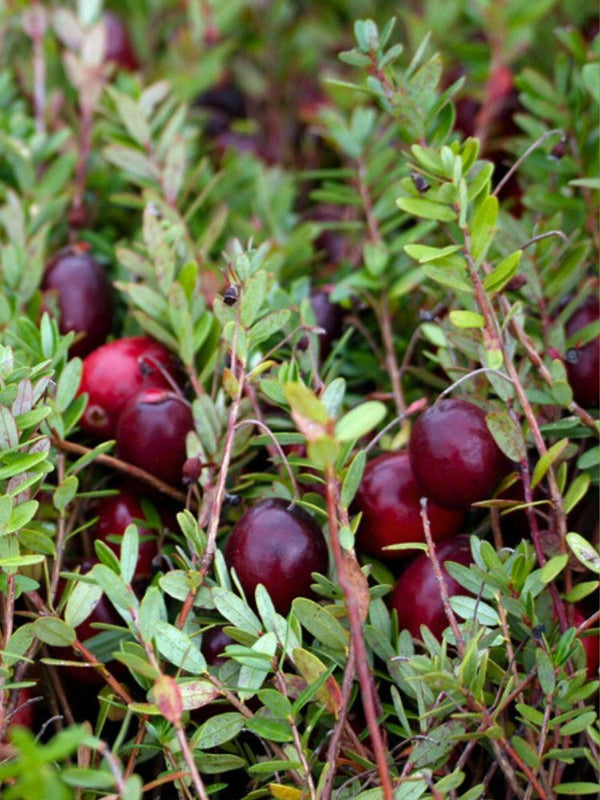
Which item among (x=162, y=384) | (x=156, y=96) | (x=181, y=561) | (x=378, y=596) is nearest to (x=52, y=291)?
(x=162, y=384)

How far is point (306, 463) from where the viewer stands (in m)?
0.91

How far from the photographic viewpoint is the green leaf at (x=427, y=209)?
100cm

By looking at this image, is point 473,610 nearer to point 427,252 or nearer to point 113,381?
point 427,252

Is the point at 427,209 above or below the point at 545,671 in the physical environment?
above

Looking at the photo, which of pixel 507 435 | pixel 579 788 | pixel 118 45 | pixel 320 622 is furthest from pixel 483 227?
pixel 118 45

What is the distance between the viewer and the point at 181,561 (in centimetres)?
92

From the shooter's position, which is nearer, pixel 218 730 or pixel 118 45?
pixel 218 730

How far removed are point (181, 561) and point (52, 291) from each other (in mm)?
531

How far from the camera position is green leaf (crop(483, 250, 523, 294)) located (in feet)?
3.17

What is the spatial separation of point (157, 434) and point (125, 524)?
0.11 m

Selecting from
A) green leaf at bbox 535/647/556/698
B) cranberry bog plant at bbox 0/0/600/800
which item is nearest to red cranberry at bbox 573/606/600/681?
cranberry bog plant at bbox 0/0/600/800

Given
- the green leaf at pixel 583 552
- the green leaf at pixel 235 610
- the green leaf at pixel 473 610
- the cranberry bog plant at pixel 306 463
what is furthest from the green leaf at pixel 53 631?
the green leaf at pixel 583 552

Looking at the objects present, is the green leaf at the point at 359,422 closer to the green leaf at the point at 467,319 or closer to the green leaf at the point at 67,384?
the green leaf at the point at 467,319

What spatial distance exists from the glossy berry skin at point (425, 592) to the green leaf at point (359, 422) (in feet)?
0.96
